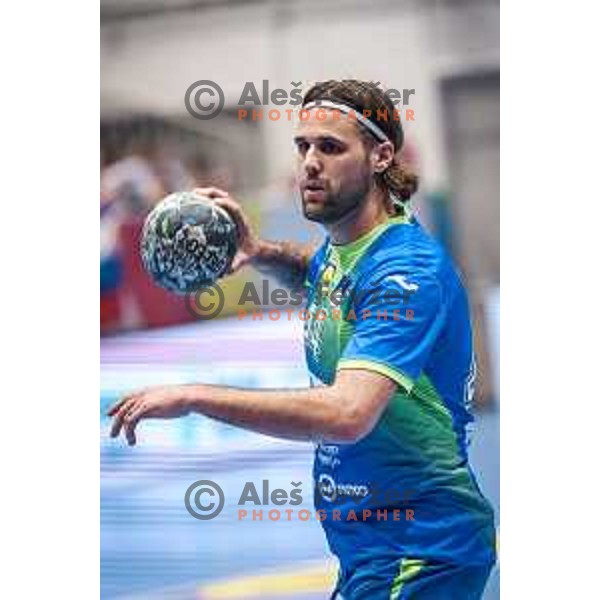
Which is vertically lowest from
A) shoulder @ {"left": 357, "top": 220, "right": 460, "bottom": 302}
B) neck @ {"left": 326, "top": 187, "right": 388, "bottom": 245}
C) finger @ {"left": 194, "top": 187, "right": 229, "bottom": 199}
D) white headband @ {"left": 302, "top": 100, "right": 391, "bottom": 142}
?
shoulder @ {"left": 357, "top": 220, "right": 460, "bottom": 302}

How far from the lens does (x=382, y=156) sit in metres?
2.18

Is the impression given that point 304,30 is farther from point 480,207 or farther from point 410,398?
point 410,398

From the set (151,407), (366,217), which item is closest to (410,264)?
(366,217)

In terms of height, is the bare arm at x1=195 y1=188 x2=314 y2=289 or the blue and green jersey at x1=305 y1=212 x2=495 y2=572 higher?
the bare arm at x1=195 y1=188 x2=314 y2=289

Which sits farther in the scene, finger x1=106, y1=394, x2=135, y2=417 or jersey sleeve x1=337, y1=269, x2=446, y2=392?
finger x1=106, y1=394, x2=135, y2=417

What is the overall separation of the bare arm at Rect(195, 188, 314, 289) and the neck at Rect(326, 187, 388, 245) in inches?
3.5

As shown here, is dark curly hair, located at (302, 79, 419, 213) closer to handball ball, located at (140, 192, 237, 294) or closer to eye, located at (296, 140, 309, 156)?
eye, located at (296, 140, 309, 156)

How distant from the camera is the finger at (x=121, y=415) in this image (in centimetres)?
214

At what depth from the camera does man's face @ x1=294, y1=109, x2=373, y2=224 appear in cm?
216

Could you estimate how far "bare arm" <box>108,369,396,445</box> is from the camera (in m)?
2.04

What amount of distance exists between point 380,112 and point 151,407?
2.19ft

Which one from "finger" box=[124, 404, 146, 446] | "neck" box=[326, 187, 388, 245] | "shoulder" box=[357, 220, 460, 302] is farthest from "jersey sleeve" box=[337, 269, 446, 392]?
"finger" box=[124, 404, 146, 446]

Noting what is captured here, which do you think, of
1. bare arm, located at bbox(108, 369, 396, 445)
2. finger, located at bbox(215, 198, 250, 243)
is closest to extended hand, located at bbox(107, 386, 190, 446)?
bare arm, located at bbox(108, 369, 396, 445)

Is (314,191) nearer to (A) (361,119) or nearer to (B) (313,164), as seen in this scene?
(B) (313,164)
